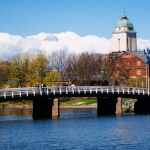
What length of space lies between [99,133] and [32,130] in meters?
8.83

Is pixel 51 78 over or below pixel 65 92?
over

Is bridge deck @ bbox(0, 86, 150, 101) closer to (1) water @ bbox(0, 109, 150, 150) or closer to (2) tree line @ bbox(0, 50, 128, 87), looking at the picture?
(1) water @ bbox(0, 109, 150, 150)

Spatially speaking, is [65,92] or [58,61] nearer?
[65,92]

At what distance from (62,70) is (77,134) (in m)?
101

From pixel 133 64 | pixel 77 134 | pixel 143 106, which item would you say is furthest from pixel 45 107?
pixel 133 64

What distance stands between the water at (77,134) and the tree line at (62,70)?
61.8m

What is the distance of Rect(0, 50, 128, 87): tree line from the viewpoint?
146m

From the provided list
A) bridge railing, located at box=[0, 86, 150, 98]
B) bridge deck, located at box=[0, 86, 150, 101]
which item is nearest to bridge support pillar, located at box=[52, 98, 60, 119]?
bridge deck, located at box=[0, 86, 150, 101]

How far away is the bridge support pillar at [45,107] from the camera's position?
92.0 meters

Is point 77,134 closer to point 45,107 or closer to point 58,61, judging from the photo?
point 45,107

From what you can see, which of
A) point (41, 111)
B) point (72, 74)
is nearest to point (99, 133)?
point (41, 111)

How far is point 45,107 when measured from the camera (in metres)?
92.7

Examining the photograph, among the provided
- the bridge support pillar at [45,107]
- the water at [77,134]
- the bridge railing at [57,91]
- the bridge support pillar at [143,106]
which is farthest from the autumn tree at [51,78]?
the water at [77,134]

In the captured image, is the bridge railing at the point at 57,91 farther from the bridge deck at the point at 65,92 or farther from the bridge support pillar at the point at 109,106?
the bridge support pillar at the point at 109,106
